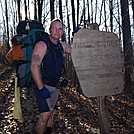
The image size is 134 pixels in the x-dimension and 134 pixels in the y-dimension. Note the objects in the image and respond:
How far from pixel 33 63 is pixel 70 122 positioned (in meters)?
2.31

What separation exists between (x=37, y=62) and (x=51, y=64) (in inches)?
10.9

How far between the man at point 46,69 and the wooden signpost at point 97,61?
0.48 metres

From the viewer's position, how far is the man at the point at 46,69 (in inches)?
149

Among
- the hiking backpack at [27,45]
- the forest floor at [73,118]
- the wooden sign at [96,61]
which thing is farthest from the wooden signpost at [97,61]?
the forest floor at [73,118]

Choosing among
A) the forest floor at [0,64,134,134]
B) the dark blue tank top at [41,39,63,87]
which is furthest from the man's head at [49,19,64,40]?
the forest floor at [0,64,134,134]

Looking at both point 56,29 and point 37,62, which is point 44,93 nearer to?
point 37,62

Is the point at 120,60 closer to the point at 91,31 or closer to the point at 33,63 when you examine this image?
the point at 91,31

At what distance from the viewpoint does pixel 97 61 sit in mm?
3617

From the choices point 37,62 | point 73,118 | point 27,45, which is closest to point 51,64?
point 37,62

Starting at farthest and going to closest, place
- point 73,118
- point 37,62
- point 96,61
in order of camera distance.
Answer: point 73,118, point 37,62, point 96,61

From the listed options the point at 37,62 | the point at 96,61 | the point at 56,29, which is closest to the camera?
the point at 96,61

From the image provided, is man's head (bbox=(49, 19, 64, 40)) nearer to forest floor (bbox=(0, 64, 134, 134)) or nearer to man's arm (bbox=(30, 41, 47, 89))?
man's arm (bbox=(30, 41, 47, 89))

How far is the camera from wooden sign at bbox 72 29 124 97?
358 cm

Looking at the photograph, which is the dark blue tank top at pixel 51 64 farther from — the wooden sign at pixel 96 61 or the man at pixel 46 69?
the wooden sign at pixel 96 61
